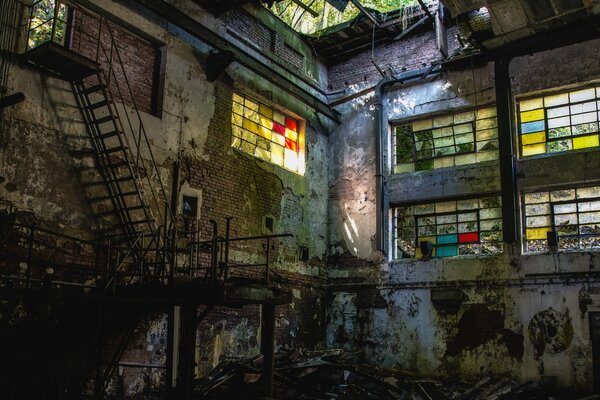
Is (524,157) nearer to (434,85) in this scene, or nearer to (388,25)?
(434,85)

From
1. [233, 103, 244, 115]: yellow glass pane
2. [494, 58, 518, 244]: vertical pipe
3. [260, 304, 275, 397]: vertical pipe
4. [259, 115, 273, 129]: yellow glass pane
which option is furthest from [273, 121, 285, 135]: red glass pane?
[260, 304, 275, 397]: vertical pipe

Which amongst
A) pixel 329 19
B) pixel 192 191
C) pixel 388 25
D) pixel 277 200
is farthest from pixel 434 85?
pixel 329 19

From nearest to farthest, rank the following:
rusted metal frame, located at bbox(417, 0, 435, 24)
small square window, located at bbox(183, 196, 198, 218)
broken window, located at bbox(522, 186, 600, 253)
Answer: small square window, located at bbox(183, 196, 198, 218) → broken window, located at bbox(522, 186, 600, 253) → rusted metal frame, located at bbox(417, 0, 435, 24)

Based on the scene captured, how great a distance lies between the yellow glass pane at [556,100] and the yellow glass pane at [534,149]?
102cm

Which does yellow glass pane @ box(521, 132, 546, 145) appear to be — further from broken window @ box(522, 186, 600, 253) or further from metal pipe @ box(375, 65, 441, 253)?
metal pipe @ box(375, 65, 441, 253)

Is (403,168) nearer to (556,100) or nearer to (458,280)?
(458,280)

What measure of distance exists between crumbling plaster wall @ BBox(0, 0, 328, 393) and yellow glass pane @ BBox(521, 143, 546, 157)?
5432 millimetres

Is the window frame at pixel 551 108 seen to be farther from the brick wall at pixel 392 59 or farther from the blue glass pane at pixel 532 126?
the brick wall at pixel 392 59

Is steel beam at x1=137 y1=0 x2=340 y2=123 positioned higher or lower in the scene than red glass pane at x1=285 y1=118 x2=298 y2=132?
higher

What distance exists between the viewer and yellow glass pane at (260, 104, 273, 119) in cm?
1388

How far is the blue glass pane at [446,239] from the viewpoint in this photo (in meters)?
13.6

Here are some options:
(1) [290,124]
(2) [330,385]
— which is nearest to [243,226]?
(1) [290,124]

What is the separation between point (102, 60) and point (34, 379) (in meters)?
5.64

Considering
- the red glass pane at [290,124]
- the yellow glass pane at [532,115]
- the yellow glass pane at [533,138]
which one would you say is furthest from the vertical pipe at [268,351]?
the yellow glass pane at [532,115]
